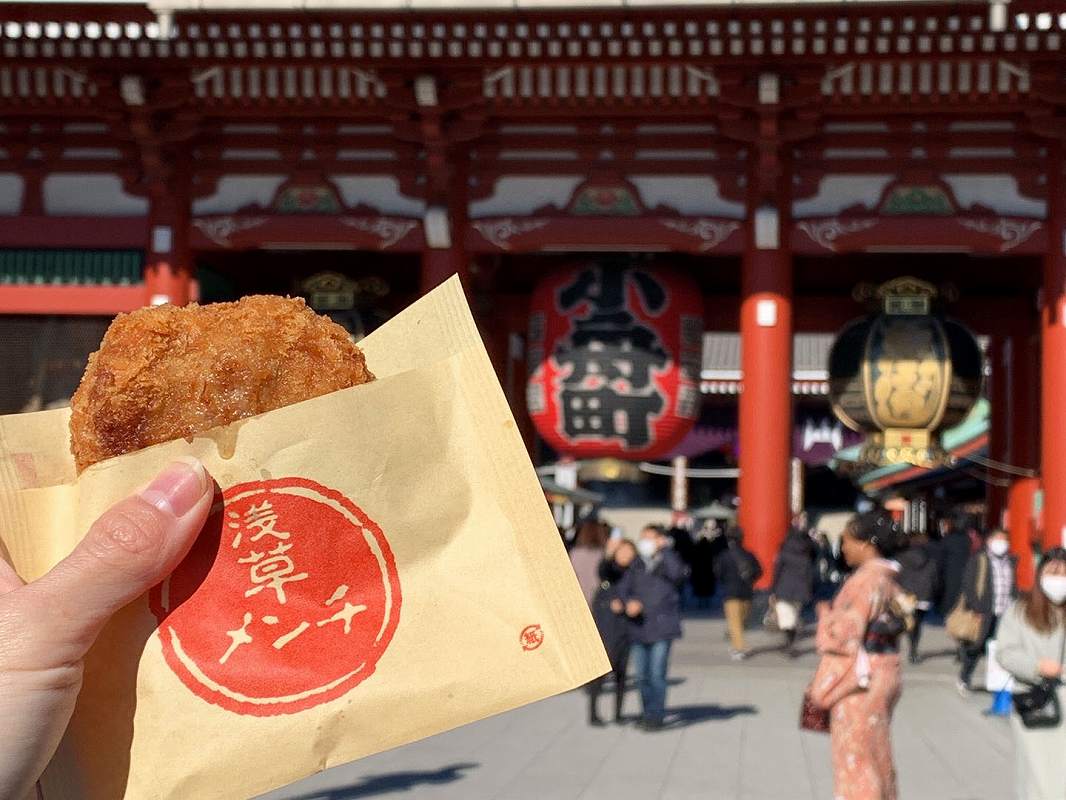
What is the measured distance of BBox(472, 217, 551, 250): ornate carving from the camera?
35.1 ft

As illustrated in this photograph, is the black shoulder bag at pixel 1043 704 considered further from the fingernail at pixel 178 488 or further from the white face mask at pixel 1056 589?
the fingernail at pixel 178 488

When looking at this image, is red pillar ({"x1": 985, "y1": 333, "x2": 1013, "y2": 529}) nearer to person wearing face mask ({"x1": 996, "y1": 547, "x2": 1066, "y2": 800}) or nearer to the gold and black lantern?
the gold and black lantern

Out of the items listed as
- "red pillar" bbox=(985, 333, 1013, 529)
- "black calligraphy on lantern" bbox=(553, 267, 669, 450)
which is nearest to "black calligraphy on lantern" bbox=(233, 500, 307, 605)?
"black calligraphy on lantern" bbox=(553, 267, 669, 450)

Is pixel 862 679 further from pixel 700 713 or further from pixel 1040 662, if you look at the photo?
pixel 700 713

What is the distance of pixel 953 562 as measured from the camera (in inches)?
468

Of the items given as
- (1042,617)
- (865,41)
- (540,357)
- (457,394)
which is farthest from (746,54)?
(457,394)

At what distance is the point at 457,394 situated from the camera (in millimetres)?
1504

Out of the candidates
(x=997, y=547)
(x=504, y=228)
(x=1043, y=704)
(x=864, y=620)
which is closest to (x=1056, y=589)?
(x=1043, y=704)

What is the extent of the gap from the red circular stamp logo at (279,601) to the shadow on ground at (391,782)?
17.7 ft

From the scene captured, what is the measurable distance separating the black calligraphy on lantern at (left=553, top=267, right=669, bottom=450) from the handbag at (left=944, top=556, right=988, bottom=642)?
2.73 meters

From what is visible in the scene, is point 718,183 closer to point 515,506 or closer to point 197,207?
point 197,207

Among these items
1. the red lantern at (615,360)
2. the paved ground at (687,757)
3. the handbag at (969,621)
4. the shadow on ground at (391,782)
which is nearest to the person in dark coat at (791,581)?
the paved ground at (687,757)

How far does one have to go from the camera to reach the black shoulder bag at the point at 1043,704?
5.06 meters

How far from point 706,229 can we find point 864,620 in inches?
235
